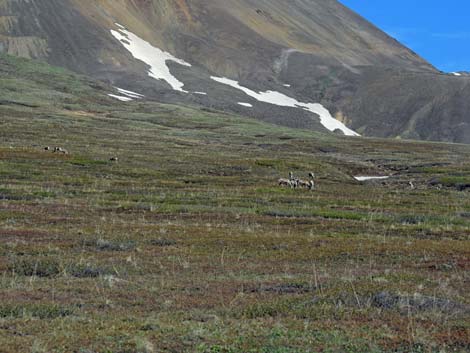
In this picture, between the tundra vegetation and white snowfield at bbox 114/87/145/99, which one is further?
white snowfield at bbox 114/87/145/99

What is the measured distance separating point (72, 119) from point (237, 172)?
2499 inches

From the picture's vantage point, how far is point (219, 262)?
22.1 meters

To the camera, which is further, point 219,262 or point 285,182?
point 285,182

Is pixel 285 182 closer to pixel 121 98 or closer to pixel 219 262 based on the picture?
pixel 219 262

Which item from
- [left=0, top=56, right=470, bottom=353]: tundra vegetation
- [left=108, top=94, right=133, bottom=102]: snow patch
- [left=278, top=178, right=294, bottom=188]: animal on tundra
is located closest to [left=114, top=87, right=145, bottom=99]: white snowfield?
[left=108, top=94, right=133, bottom=102]: snow patch

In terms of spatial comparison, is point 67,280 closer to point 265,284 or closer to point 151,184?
point 265,284

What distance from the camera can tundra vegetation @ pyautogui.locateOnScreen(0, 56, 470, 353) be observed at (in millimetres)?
13359

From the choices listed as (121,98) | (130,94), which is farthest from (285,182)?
(130,94)

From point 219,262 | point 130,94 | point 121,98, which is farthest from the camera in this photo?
point 130,94

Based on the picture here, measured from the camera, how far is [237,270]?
20828 millimetres

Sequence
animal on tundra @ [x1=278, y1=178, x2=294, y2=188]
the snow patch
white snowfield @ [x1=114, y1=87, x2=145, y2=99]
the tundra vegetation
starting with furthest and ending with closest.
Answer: white snowfield @ [x1=114, y1=87, x2=145, y2=99] → the snow patch → animal on tundra @ [x1=278, y1=178, x2=294, y2=188] → the tundra vegetation

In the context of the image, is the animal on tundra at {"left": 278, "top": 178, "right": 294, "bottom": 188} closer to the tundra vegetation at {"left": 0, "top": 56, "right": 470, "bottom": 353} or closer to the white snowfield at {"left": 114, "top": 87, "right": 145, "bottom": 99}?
the tundra vegetation at {"left": 0, "top": 56, "right": 470, "bottom": 353}

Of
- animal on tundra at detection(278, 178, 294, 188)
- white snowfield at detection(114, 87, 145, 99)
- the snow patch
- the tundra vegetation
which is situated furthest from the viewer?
white snowfield at detection(114, 87, 145, 99)

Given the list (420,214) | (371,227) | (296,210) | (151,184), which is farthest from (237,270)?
(151,184)
